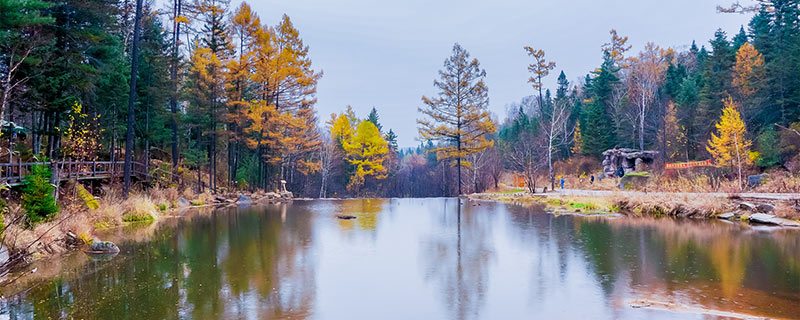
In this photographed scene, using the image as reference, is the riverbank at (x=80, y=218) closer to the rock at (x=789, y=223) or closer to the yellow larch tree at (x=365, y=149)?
the yellow larch tree at (x=365, y=149)

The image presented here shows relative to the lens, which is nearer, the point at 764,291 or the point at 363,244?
the point at 764,291

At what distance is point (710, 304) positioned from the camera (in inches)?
268

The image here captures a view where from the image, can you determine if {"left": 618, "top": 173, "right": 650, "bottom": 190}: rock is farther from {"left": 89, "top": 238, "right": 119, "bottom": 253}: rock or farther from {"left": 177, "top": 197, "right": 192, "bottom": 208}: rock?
{"left": 89, "top": 238, "right": 119, "bottom": 253}: rock

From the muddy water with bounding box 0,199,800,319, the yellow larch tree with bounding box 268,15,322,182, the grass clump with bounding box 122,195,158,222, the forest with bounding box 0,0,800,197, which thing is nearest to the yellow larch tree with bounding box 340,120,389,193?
the forest with bounding box 0,0,800,197

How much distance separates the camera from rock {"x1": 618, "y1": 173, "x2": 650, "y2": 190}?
98.5 ft

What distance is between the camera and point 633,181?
31.6 metres

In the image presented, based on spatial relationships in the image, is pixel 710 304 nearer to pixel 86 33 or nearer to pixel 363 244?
pixel 363 244

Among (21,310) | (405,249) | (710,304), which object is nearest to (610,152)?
(405,249)

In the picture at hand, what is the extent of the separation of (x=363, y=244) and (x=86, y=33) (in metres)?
13.8

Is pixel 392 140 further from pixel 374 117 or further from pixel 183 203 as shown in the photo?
pixel 183 203

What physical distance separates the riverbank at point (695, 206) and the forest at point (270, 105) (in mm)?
3693

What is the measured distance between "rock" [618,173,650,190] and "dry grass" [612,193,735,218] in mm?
9059

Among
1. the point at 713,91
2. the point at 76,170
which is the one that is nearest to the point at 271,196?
the point at 76,170

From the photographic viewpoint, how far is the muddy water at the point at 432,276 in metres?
6.73
